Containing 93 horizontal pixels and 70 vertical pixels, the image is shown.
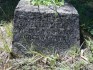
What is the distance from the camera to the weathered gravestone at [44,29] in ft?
11.8

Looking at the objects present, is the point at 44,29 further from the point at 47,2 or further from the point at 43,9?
the point at 47,2

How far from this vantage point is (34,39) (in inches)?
143

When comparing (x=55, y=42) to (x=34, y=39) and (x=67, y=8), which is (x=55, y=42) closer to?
(x=34, y=39)

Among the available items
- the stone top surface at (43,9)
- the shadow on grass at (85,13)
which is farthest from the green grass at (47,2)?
the shadow on grass at (85,13)

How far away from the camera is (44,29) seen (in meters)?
3.61

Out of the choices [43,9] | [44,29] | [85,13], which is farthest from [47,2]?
[85,13]

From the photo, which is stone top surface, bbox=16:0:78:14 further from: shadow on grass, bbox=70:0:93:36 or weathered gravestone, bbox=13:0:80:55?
shadow on grass, bbox=70:0:93:36

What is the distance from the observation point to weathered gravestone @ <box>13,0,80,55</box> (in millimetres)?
3584

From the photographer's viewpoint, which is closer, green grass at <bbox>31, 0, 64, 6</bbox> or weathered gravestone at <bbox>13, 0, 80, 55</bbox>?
weathered gravestone at <bbox>13, 0, 80, 55</bbox>

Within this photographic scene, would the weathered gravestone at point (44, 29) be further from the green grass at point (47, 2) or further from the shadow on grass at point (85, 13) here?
the shadow on grass at point (85, 13)

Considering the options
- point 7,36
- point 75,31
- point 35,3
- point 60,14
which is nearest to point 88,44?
point 75,31

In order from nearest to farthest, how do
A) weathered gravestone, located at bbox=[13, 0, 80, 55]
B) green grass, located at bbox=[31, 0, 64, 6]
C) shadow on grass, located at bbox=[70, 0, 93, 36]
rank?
weathered gravestone, located at bbox=[13, 0, 80, 55] < green grass, located at bbox=[31, 0, 64, 6] < shadow on grass, located at bbox=[70, 0, 93, 36]

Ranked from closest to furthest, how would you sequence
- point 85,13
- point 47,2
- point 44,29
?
point 44,29 → point 47,2 → point 85,13

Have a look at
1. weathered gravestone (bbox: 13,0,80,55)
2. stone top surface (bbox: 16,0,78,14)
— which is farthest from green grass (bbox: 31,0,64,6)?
weathered gravestone (bbox: 13,0,80,55)
